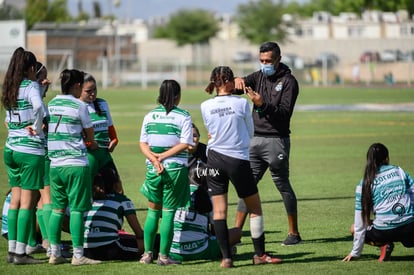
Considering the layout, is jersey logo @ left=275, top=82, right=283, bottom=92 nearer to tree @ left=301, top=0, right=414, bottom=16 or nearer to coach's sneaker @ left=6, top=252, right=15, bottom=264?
coach's sneaker @ left=6, top=252, right=15, bottom=264

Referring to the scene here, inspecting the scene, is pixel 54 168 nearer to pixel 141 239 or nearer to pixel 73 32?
pixel 141 239

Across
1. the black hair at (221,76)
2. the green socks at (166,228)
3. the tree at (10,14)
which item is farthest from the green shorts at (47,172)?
the tree at (10,14)

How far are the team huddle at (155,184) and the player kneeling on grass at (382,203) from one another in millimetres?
10

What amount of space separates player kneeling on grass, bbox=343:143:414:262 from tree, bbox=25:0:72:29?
301 ft

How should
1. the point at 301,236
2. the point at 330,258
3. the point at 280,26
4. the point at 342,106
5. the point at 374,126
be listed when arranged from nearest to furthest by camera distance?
1. the point at 330,258
2. the point at 301,236
3. the point at 374,126
4. the point at 342,106
5. the point at 280,26

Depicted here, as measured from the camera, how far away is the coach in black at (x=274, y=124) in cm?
1098

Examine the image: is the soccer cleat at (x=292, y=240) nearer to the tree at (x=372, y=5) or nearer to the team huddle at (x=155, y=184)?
the team huddle at (x=155, y=184)

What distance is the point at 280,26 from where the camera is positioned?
11169 centimetres

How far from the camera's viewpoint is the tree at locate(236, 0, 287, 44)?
109256 millimetres

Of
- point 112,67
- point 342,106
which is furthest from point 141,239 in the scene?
point 112,67

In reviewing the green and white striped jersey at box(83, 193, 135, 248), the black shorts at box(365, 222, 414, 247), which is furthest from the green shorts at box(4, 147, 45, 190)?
the black shorts at box(365, 222, 414, 247)

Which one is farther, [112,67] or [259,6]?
[259,6]

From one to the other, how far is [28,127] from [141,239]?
5.64ft

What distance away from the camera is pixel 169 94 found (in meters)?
9.42
